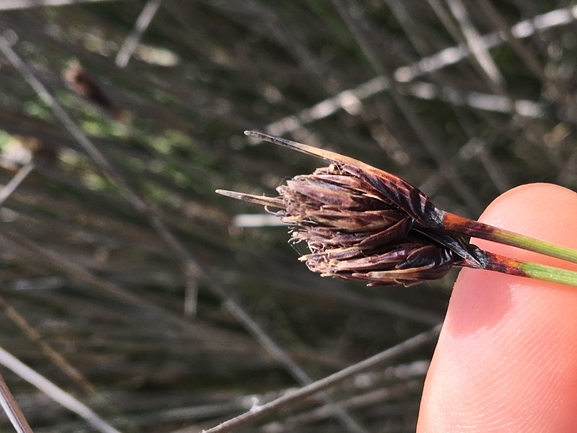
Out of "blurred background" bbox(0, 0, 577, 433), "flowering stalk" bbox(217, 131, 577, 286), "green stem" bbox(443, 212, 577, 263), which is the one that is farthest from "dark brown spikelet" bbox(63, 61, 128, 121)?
"green stem" bbox(443, 212, 577, 263)

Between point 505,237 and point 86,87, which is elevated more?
point 86,87

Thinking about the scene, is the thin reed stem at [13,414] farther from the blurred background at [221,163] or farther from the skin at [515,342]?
the skin at [515,342]

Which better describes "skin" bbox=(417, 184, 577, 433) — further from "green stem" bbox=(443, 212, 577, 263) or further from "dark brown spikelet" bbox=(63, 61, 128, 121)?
"dark brown spikelet" bbox=(63, 61, 128, 121)

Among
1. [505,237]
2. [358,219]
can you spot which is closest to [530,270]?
[505,237]

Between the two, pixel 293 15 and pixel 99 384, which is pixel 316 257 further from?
pixel 99 384

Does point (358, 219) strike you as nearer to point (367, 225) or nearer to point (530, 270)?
point (367, 225)

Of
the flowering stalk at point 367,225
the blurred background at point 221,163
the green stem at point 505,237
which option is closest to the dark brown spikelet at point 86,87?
the blurred background at point 221,163

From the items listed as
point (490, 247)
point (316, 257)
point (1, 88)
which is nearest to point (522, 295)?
point (490, 247)
